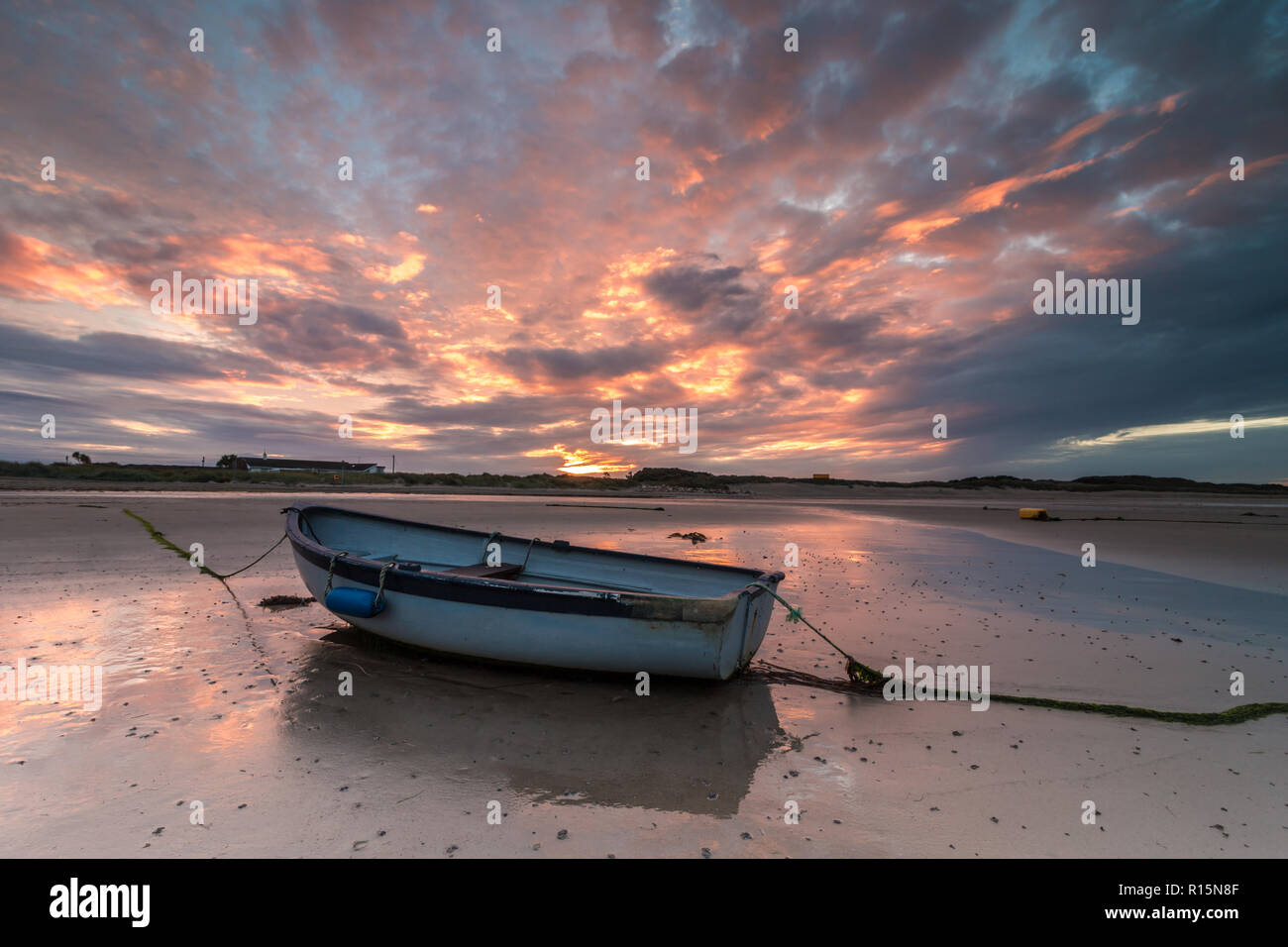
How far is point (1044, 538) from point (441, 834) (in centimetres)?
2215

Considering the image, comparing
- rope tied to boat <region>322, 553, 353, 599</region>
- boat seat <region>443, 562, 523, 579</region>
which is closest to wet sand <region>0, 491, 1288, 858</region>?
rope tied to boat <region>322, 553, 353, 599</region>

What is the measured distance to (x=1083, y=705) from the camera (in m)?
5.45

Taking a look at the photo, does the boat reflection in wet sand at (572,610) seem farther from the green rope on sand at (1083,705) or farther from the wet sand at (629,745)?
the green rope on sand at (1083,705)

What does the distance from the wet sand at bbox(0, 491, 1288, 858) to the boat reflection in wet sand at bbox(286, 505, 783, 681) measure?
0.40m

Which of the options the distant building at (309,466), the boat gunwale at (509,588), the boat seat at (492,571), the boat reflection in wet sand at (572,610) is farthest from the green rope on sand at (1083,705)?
the distant building at (309,466)

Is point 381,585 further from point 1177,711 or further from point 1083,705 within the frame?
point 1177,711

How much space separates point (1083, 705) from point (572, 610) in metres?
5.17

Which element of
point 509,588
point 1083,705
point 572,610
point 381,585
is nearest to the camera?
point 1083,705

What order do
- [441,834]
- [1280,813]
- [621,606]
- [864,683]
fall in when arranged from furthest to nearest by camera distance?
1. [864,683]
2. [621,606]
3. [1280,813]
4. [441,834]

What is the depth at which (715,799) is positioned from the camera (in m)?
3.92

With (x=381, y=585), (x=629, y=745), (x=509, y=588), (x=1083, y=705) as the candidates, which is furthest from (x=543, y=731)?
(x=1083, y=705)

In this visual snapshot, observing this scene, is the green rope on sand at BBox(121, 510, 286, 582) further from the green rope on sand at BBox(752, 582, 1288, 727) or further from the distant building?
the distant building
